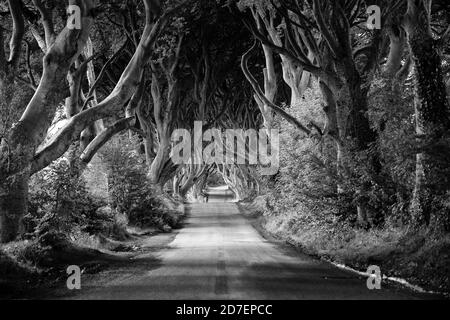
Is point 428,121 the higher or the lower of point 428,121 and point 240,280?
the higher

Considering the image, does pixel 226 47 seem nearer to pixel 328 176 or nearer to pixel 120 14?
pixel 120 14

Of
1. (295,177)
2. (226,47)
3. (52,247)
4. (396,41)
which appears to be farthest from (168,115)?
(52,247)

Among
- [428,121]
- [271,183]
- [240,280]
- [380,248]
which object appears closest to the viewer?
[240,280]

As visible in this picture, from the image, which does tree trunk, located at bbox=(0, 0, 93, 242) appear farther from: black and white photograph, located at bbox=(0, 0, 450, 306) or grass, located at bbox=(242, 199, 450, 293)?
grass, located at bbox=(242, 199, 450, 293)

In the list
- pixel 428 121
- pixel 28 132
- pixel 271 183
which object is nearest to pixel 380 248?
pixel 428 121

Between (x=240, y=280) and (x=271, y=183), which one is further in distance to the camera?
(x=271, y=183)

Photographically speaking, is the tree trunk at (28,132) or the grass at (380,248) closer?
the grass at (380,248)

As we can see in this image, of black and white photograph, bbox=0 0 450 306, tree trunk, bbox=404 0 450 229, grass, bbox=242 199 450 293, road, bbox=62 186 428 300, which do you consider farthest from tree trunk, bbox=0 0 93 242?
tree trunk, bbox=404 0 450 229

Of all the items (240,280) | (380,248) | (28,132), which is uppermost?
(28,132)

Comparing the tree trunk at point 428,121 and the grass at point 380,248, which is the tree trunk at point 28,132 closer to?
the grass at point 380,248

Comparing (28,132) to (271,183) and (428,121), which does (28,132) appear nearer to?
(428,121)

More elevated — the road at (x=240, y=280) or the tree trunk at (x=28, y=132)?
the tree trunk at (x=28, y=132)

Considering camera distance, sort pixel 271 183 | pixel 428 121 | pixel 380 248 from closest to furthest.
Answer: pixel 428 121 < pixel 380 248 < pixel 271 183

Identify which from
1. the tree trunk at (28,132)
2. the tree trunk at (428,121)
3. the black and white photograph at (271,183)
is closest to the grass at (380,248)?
the black and white photograph at (271,183)
